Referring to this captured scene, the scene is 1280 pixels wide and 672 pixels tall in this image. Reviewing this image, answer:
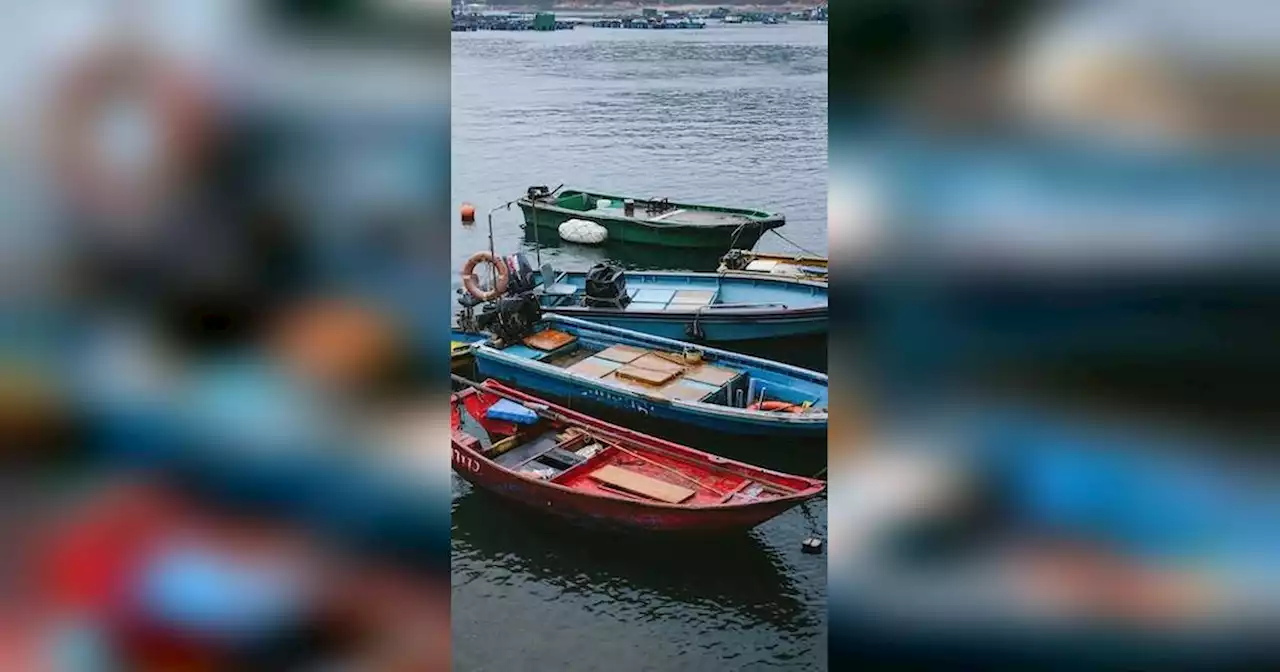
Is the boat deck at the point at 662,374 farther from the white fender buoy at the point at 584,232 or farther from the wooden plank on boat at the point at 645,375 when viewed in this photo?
the white fender buoy at the point at 584,232

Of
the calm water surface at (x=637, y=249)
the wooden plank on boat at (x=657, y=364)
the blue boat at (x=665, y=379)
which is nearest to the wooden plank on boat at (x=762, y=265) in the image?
the calm water surface at (x=637, y=249)

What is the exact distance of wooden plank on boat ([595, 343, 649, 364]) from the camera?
1755 centimetres

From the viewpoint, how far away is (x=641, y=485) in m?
13.1

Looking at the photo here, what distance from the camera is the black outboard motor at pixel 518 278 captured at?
63.9 ft

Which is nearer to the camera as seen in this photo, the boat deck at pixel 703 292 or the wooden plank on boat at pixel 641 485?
the wooden plank on boat at pixel 641 485
